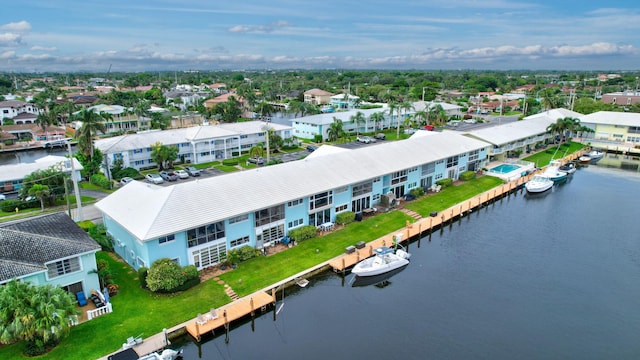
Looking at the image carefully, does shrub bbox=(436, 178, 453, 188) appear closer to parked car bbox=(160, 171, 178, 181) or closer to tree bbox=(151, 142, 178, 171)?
parked car bbox=(160, 171, 178, 181)

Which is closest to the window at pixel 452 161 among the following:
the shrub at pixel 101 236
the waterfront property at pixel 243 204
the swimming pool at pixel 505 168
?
the waterfront property at pixel 243 204

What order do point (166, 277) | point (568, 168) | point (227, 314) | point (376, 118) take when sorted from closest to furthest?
point (227, 314) < point (166, 277) < point (568, 168) < point (376, 118)

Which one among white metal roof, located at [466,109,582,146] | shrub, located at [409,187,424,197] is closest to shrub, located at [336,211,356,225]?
shrub, located at [409,187,424,197]

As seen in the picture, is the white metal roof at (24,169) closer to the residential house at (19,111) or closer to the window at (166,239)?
the window at (166,239)

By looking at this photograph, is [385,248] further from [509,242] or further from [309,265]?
[509,242]

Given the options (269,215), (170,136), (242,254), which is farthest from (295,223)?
(170,136)

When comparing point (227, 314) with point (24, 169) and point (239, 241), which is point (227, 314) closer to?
point (239, 241)
